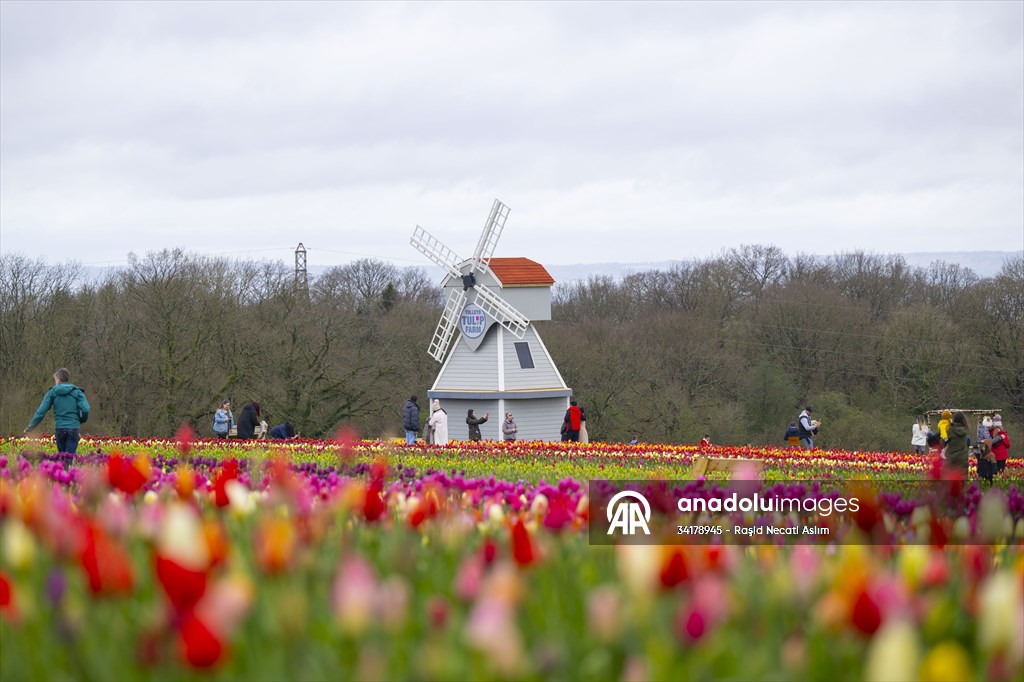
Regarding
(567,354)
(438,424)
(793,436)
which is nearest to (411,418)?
(438,424)

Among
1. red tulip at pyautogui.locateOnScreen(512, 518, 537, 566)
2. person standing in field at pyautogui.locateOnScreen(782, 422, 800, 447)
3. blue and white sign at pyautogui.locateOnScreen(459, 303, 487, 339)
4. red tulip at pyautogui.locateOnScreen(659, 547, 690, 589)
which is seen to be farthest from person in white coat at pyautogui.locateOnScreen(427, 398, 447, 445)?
red tulip at pyautogui.locateOnScreen(659, 547, 690, 589)

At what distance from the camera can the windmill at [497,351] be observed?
36625 mm

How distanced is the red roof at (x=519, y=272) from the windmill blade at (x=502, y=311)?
644 millimetres

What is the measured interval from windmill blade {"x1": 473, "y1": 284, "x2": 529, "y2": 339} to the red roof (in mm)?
644

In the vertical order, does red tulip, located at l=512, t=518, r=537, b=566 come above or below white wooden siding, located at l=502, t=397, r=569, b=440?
below

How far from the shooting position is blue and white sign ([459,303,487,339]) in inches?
1471

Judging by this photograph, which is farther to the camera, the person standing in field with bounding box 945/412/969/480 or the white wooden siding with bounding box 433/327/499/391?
the white wooden siding with bounding box 433/327/499/391

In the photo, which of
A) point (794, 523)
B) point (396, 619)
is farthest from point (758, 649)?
point (794, 523)

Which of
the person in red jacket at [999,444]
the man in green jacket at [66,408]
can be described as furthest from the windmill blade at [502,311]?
the man in green jacket at [66,408]

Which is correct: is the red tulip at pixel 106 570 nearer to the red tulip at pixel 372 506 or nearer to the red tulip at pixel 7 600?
the red tulip at pixel 7 600

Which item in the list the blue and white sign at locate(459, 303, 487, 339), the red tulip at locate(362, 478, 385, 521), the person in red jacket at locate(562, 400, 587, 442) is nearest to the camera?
the red tulip at locate(362, 478, 385, 521)

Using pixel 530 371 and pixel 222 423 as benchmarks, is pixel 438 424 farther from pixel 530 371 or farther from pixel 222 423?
pixel 530 371

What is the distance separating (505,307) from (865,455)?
16410 millimetres

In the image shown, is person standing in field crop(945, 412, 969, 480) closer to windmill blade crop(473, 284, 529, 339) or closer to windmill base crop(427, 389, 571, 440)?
windmill base crop(427, 389, 571, 440)
